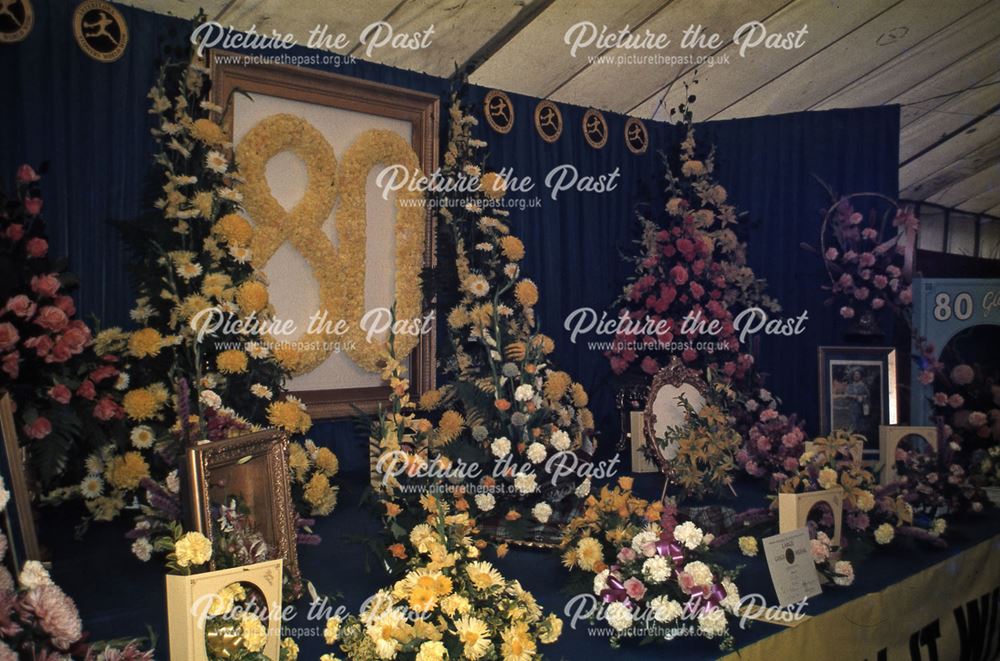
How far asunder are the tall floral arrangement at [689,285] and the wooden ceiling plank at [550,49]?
1027mm

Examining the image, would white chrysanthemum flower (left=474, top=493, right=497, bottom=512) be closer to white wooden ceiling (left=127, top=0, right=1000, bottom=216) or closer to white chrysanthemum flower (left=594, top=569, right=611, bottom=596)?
white chrysanthemum flower (left=594, top=569, right=611, bottom=596)

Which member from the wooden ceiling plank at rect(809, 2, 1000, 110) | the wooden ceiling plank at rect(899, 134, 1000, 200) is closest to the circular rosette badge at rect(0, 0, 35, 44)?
the wooden ceiling plank at rect(809, 2, 1000, 110)

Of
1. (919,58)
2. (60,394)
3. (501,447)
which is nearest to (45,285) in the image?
(60,394)

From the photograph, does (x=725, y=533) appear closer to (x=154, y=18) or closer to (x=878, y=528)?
(x=878, y=528)

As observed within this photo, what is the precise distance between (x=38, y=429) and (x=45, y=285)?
0.47 metres

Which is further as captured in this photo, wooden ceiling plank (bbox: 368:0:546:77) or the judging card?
wooden ceiling plank (bbox: 368:0:546:77)

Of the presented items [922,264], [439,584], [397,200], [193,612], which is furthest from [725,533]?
[922,264]

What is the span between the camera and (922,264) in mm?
8797

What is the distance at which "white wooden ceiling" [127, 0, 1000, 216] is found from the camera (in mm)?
3867

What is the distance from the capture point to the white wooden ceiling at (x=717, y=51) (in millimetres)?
3867

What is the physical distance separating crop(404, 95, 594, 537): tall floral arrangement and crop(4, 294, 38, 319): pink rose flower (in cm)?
158

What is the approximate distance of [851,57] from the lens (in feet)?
16.0

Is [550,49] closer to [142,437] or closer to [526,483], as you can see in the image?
[526,483]

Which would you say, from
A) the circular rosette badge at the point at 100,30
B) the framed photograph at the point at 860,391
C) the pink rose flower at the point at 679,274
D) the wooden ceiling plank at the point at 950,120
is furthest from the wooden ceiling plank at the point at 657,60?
the circular rosette badge at the point at 100,30
